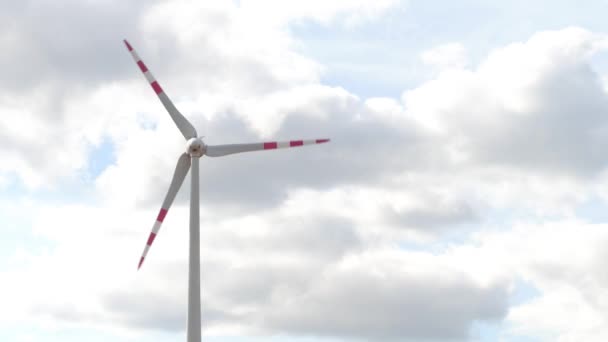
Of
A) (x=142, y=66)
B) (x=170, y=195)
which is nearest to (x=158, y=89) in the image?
(x=142, y=66)

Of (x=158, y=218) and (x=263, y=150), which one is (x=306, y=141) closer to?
(x=263, y=150)

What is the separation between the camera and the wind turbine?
70.3 meters

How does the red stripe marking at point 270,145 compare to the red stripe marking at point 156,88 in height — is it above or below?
below

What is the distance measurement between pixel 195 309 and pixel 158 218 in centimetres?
1099

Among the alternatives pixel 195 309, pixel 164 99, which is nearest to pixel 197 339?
pixel 195 309

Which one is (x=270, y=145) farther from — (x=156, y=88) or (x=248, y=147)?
(x=156, y=88)

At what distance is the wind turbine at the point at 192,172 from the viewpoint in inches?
2768

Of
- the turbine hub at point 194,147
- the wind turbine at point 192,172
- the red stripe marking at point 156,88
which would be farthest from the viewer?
the red stripe marking at point 156,88

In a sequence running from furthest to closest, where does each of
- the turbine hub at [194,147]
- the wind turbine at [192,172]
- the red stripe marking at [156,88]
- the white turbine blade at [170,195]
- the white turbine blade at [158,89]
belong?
the red stripe marking at [156,88] → the white turbine blade at [158,89] → the white turbine blade at [170,195] → the turbine hub at [194,147] → the wind turbine at [192,172]

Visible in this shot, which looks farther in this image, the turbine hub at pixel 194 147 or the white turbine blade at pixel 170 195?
the white turbine blade at pixel 170 195

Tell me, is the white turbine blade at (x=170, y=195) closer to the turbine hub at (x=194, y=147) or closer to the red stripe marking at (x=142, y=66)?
the turbine hub at (x=194, y=147)

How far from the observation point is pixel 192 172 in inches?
2908

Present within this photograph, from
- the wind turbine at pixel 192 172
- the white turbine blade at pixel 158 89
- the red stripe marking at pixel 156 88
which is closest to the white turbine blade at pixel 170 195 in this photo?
the wind turbine at pixel 192 172

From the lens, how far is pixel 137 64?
8219 cm
